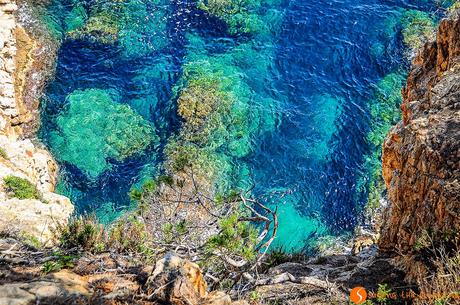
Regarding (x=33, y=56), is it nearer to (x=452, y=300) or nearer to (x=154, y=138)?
(x=154, y=138)

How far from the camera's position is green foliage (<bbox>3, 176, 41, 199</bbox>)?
42.2 feet

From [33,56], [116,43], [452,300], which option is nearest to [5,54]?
[33,56]

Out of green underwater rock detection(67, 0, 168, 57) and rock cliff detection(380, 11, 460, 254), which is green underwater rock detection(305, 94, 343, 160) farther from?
green underwater rock detection(67, 0, 168, 57)

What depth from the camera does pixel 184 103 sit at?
674 inches

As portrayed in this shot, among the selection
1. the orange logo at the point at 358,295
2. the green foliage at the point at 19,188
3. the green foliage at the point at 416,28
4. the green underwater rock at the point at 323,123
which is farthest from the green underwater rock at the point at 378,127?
the green foliage at the point at 19,188

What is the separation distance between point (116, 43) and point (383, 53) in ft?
38.1

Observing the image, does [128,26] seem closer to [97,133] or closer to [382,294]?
[97,133]

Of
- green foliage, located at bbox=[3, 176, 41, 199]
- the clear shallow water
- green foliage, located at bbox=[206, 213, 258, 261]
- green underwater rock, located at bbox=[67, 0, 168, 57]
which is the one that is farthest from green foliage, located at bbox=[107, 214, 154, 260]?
green underwater rock, located at bbox=[67, 0, 168, 57]

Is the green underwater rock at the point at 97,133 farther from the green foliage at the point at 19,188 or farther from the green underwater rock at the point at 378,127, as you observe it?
the green underwater rock at the point at 378,127

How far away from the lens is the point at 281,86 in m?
18.3

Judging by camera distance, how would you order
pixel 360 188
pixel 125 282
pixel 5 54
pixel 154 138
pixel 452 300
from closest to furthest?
pixel 452 300, pixel 125 282, pixel 360 188, pixel 154 138, pixel 5 54

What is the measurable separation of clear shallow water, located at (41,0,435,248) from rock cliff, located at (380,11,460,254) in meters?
5.74

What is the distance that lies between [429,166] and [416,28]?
1491 cm

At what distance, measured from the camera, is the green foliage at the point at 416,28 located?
63.4ft
